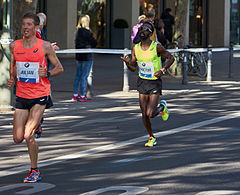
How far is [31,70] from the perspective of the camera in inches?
321

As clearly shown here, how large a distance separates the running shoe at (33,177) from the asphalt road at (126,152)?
3.1 inches

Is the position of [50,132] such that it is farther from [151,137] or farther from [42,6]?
[42,6]

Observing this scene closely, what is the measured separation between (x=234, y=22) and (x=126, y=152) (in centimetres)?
3636

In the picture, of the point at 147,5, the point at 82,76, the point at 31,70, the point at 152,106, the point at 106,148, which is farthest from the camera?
the point at 147,5

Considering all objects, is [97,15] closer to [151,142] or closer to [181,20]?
[181,20]

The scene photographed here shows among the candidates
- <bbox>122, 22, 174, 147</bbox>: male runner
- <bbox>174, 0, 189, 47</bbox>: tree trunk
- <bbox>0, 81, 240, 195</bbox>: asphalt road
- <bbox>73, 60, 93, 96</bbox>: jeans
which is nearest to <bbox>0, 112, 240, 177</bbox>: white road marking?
<bbox>0, 81, 240, 195</bbox>: asphalt road

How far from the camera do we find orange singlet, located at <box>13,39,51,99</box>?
26.8 feet

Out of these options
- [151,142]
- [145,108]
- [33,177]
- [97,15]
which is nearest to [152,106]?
[145,108]

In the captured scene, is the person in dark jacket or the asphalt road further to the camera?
the person in dark jacket

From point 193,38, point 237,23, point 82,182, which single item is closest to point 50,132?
point 82,182

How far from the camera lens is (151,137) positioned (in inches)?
413

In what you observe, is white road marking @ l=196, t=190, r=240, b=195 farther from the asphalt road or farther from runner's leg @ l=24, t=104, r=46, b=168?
runner's leg @ l=24, t=104, r=46, b=168

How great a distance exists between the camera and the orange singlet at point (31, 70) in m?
8.16

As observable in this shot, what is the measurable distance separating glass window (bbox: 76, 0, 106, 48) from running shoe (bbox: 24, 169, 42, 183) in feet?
86.3
